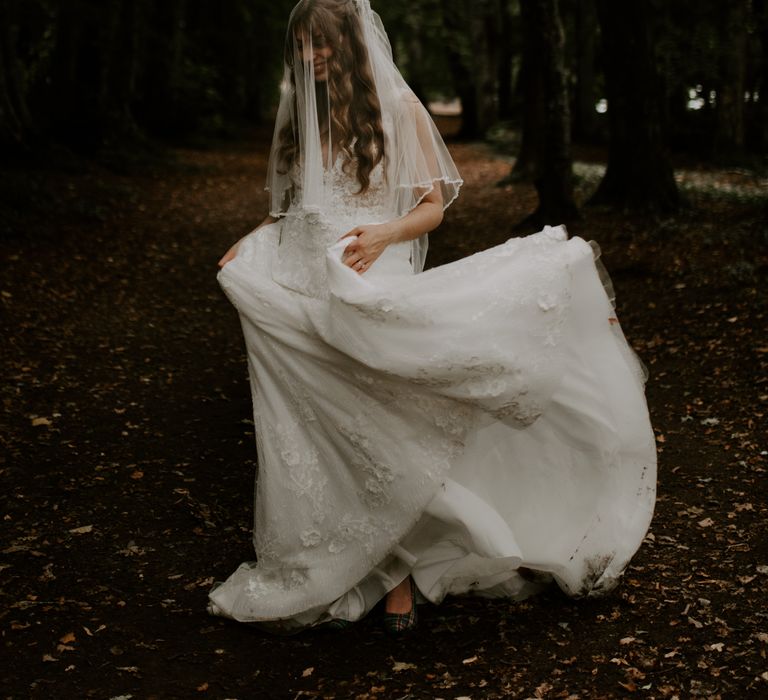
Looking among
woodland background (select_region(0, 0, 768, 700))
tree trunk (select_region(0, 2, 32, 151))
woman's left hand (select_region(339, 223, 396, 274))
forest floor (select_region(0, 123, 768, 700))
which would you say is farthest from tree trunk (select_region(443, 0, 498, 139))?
woman's left hand (select_region(339, 223, 396, 274))

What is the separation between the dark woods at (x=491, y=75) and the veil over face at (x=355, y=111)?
333 inches

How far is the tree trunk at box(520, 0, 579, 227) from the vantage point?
37.8 feet

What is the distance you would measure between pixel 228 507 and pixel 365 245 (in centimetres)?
220

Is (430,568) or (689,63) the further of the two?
(689,63)

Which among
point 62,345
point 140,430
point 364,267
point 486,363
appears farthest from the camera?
point 62,345

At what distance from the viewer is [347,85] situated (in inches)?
147

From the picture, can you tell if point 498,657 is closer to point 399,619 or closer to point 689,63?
point 399,619

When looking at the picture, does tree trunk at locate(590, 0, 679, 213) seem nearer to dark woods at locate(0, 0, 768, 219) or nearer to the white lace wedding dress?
dark woods at locate(0, 0, 768, 219)

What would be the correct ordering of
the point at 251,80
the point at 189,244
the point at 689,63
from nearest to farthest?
the point at 189,244, the point at 689,63, the point at 251,80

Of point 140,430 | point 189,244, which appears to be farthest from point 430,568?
point 189,244

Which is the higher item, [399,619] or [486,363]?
[486,363]

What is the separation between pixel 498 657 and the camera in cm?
349

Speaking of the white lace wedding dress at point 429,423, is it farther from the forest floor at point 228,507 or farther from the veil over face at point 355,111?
the forest floor at point 228,507

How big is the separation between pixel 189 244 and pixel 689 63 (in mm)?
11565
